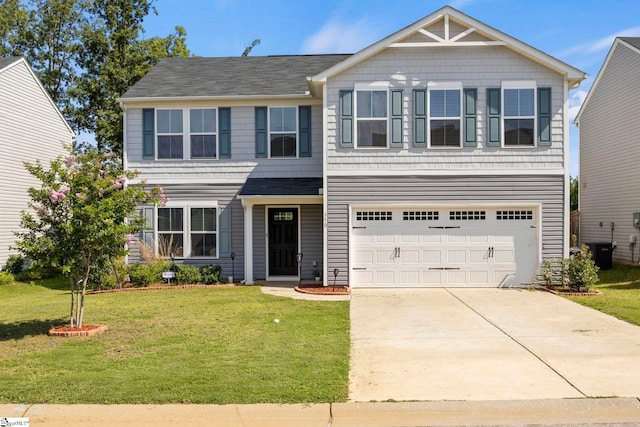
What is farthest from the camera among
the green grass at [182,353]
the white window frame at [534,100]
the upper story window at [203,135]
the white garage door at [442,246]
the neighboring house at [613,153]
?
the neighboring house at [613,153]

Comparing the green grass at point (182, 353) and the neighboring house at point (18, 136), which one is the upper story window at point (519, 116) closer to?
the green grass at point (182, 353)

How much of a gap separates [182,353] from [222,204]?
29.5ft

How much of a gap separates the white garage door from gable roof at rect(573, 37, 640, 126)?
8285 millimetres

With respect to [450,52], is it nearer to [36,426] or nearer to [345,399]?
[345,399]

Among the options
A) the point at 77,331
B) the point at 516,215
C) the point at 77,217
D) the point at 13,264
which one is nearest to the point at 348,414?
the point at 77,331

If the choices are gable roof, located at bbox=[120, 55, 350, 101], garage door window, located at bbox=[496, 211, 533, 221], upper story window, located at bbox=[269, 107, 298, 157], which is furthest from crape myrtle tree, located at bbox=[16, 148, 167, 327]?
garage door window, located at bbox=[496, 211, 533, 221]

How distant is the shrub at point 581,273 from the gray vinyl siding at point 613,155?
5985 mm

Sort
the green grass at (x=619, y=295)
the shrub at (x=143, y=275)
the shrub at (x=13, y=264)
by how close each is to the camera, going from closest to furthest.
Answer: the green grass at (x=619, y=295) < the shrub at (x=143, y=275) < the shrub at (x=13, y=264)

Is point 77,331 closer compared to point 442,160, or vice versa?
point 77,331

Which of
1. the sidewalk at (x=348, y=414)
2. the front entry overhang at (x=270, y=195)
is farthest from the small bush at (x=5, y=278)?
the sidewalk at (x=348, y=414)

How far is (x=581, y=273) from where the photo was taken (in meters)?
13.1

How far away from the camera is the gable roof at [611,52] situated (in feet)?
60.1

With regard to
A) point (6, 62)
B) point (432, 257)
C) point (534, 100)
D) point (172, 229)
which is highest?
point (6, 62)

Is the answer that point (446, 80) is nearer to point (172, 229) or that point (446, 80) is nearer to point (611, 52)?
point (172, 229)
